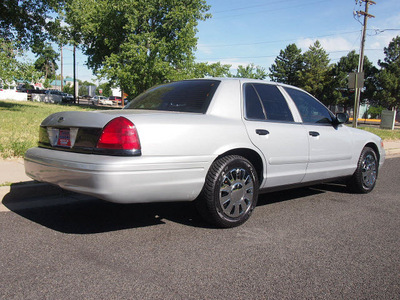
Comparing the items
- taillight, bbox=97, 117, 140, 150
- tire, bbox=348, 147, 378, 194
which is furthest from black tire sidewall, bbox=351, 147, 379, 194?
taillight, bbox=97, 117, 140, 150

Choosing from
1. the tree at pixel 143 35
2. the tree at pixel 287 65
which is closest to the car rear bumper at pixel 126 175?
the tree at pixel 143 35

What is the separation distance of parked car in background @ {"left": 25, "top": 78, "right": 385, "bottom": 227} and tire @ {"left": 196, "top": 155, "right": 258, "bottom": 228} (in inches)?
0.4

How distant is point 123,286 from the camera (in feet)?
8.48

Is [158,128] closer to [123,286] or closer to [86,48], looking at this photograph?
[123,286]

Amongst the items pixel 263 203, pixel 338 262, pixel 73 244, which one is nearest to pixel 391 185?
pixel 263 203

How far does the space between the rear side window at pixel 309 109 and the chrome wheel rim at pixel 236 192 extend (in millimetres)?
1405

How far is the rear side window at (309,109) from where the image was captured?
16.0ft

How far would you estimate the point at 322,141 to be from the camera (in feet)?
16.0

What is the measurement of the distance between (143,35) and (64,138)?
26.3m

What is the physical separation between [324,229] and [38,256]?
2.87m

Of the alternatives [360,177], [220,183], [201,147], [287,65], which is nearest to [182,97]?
[201,147]

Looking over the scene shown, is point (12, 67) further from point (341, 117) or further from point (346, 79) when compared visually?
point (346, 79)

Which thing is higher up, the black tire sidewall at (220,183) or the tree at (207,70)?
the tree at (207,70)

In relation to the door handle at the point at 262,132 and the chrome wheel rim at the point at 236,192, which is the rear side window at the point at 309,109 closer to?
the door handle at the point at 262,132
